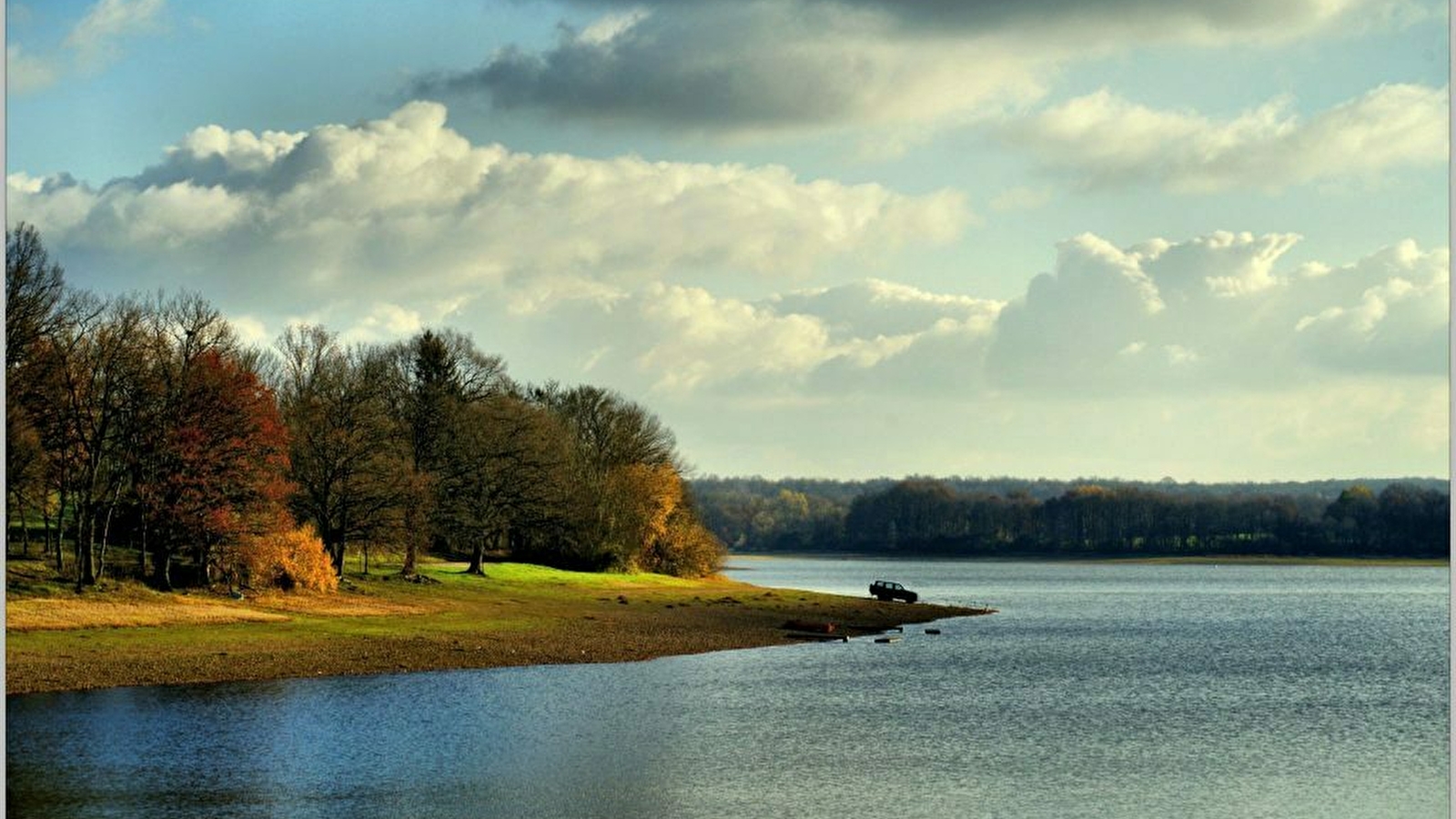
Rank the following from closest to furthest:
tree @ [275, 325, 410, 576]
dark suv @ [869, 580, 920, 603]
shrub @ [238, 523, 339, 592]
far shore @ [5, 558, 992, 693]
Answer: far shore @ [5, 558, 992, 693] < shrub @ [238, 523, 339, 592] < tree @ [275, 325, 410, 576] < dark suv @ [869, 580, 920, 603]

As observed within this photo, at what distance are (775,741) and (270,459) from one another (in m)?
43.1

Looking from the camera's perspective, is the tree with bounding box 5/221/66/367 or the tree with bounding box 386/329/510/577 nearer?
the tree with bounding box 5/221/66/367

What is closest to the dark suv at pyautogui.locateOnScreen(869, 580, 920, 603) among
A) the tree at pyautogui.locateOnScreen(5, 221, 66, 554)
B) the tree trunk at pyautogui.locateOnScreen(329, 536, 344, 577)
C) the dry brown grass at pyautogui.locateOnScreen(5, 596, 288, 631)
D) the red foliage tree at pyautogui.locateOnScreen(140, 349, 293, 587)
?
the tree trunk at pyautogui.locateOnScreen(329, 536, 344, 577)

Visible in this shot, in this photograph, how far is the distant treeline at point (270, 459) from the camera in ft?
218

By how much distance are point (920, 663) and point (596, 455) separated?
70.8 meters

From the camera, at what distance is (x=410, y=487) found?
3364 inches

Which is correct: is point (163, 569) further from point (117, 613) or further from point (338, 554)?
point (338, 554)

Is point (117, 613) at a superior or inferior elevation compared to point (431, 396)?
inferior

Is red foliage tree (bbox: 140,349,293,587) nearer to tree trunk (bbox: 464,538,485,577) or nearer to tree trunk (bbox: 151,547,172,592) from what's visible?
tree trunk (bbox: 151,547,172,592)

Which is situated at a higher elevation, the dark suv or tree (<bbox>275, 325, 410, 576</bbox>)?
tree (<bbox>275, 325, 410, 576</bbox>)

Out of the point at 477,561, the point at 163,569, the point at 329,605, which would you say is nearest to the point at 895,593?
the point at 477,561

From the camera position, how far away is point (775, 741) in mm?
39688

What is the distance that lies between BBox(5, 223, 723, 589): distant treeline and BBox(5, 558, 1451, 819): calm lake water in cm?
2406

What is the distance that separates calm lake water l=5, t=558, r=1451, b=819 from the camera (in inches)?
1237
